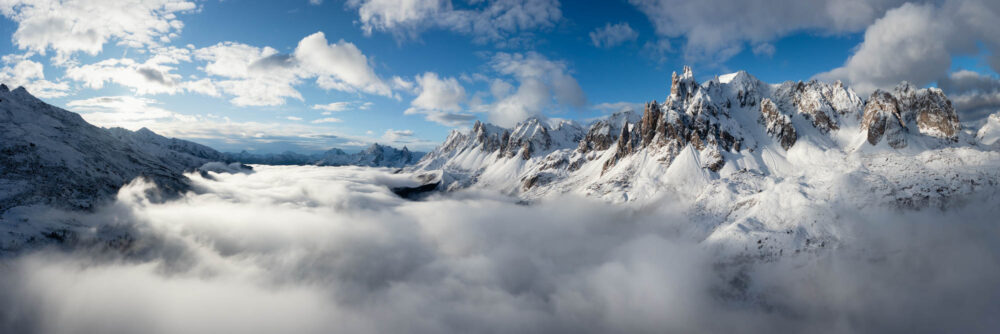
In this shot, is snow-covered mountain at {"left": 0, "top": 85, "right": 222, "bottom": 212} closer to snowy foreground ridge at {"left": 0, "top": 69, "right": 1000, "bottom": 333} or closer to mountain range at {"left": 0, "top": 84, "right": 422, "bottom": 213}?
mountain range at {"left": 0, "top": 84, "right": 422, "bottom": 213}

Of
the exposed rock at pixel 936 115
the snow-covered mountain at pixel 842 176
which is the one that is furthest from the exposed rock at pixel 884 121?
the exposed rock at pixel 936 115

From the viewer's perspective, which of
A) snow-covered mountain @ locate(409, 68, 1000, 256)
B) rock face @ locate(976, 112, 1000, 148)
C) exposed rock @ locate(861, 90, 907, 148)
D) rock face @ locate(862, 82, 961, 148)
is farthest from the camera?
exposed rock @ locate(861, 90, 907, 148)

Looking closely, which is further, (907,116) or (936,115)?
(907,116)

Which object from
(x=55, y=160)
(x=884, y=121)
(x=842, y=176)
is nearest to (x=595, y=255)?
(x=842, y=176)

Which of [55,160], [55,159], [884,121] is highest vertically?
[884,121]

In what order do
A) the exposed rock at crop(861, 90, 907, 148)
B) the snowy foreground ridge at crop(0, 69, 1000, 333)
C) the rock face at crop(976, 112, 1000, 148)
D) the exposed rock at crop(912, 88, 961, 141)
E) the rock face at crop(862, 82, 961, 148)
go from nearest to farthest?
the snowy foreground ridge at crop(0, 69, 1000, 333)
the rock face at crop(976, 112, 1000, 148)
the exposed rock at crop(912, 88, 961, 141)
the rock face at crop(862, 82, 961, 148)
the exposed rock at crop(861, 90, 907, 148)

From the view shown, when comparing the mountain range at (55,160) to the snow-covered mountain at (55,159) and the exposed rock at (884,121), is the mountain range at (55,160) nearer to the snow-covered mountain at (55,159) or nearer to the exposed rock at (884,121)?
the snow-covered mountain at (55,159)

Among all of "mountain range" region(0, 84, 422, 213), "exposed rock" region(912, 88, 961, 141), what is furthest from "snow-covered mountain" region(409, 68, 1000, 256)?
"mountain range" region(0, 84, 422, 213)

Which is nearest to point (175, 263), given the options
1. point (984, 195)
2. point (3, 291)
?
point (3, 291)

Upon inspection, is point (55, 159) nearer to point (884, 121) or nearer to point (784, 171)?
point (784, 171)
